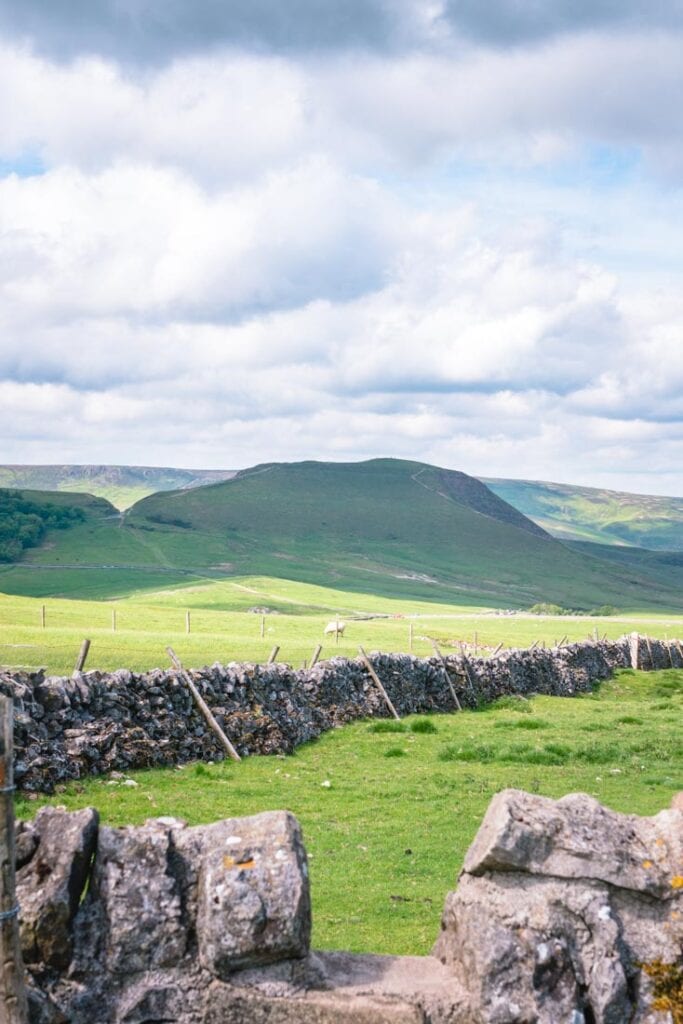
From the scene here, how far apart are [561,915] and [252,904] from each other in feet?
6.23

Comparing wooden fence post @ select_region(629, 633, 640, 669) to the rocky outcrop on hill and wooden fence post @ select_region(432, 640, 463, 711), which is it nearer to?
wooden fence post @ select_region(432, 640, 463, 711)

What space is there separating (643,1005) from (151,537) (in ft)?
557

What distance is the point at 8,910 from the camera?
5434mm

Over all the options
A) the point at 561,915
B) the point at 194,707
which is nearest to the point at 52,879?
the point at 561,915

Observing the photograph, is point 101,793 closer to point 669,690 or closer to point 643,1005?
point 643,1005

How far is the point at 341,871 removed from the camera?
12172 millimetres

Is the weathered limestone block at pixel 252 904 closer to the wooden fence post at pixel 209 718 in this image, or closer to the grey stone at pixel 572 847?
the grey stone at pixel 572 847

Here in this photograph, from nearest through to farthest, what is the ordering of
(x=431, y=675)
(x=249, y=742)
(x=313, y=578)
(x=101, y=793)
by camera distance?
(x=101, y=793) → (x=249, y=742) → (x=431, y=675) → (x=313, y=578)

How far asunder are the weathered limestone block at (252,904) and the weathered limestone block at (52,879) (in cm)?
75

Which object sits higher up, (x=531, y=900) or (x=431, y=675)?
(x=531, y=900)

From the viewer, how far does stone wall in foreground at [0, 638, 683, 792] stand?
16953 mm

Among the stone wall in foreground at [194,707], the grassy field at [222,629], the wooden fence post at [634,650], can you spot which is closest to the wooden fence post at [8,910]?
the stone wall in foreground at [194,707]

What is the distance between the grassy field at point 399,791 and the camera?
1102cm

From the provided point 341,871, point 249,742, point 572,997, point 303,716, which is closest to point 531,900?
point 572,997
